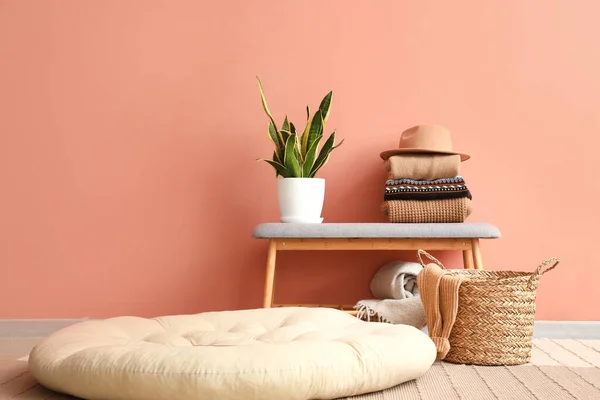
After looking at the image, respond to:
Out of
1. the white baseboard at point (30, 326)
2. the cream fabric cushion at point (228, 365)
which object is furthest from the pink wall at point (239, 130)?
the cream fabric cushion at point (228, 365)

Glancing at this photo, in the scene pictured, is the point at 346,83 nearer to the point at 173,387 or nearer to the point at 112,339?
the point at 112,339

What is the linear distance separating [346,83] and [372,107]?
0.50 ft

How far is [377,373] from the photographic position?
1.45m

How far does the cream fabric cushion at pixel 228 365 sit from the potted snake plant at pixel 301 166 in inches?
29.0

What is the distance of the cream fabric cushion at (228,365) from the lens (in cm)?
131

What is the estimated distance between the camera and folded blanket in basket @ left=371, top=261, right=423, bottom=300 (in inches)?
92.8

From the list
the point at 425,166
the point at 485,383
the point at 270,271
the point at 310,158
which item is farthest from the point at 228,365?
the point at 425,166

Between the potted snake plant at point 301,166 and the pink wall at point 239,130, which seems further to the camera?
the pink wall at point 239,130

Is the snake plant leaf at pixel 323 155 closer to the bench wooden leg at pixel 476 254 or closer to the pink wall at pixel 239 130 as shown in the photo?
the pink wall at pixel 239 130

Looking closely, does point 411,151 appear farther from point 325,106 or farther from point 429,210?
point 325,106

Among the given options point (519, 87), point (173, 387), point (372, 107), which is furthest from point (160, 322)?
point (519, 87)

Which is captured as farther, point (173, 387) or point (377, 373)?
point (377, 373)

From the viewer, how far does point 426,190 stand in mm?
2361

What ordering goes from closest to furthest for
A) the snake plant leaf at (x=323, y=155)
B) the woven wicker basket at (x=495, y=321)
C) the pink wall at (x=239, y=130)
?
the woven wicker basket at (x=495, y=321) → the snake plant leaf at (x=323, y=155) → the pink wall at (x=239, y=130)
